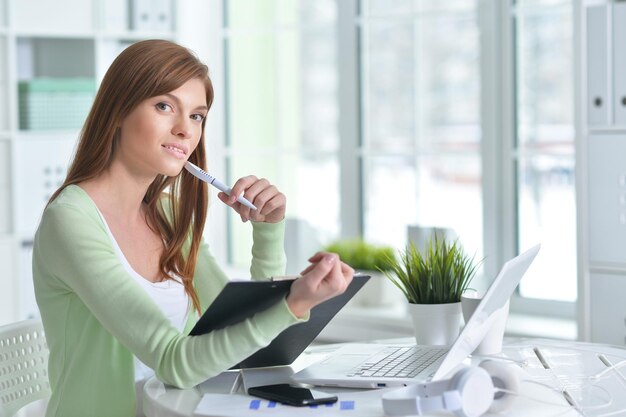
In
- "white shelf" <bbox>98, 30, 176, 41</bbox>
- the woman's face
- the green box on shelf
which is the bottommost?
the woman's face

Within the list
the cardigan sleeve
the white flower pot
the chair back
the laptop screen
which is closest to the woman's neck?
the cardigan sleeve

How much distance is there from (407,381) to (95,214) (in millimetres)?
688

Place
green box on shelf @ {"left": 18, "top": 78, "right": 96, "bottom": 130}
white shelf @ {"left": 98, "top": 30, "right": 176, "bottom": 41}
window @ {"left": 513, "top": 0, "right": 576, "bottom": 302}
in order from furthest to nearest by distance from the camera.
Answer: white shelf @ {"left": 98, "top": 30, "right": 176, "bottom": 41}, green box on shelf @ {"left": 18, "top": 78, "right": 96, "bottom": 130}, window @ {"left": 513, "top": 0, "right": 576, "bottom": 302}

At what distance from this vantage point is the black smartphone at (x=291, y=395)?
63.9 inches

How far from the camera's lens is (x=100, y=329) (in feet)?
6.18

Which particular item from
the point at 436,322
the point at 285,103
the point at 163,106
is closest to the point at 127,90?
the point at 163,106

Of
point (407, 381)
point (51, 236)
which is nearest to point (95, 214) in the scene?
point (51, 236)

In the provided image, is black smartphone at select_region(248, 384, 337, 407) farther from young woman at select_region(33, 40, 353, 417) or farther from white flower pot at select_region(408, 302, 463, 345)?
white flower pot at select_region(408, 302, 463, 345)

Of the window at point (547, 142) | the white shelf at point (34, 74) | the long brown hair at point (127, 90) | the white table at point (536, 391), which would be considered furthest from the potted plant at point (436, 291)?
the white shelf at point (34, 74)

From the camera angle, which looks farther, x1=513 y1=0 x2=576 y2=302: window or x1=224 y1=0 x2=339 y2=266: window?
x1=224 y1=0 x2=339 y2=266: window

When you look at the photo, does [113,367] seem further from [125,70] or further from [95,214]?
[125,70]

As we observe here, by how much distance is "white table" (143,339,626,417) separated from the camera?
1.60 meters

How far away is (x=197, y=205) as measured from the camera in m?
2.22

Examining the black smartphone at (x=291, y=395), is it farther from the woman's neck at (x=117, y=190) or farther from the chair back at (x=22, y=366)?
the chair back at (x=22, y=366)
